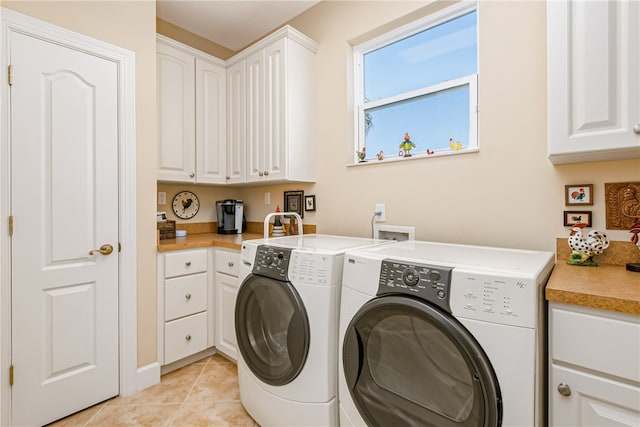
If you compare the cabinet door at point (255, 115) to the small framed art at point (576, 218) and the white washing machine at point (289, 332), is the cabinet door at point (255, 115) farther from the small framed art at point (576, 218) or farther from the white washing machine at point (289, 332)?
the small framed art at point (576, 218)

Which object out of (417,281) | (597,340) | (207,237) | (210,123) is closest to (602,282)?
(597,340)

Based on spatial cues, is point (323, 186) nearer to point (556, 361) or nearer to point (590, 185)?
point (590, 185)

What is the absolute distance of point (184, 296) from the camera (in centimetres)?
220

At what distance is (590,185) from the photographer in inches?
54.2

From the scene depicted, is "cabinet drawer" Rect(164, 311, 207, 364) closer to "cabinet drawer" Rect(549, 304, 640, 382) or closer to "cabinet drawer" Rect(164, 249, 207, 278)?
"cabinet drawer" Rect(164, 249, 207, 278)

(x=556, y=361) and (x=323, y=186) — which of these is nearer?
(x=556, y=361)

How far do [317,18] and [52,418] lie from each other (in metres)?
3.12

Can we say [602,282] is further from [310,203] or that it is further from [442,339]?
[310,203]

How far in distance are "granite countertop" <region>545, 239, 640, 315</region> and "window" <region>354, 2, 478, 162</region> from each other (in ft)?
2.51

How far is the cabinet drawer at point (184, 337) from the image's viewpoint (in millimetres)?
2123

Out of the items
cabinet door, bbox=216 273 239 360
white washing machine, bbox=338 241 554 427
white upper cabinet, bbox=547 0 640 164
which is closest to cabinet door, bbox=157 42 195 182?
cabinet door, bbox=216 273 239 360

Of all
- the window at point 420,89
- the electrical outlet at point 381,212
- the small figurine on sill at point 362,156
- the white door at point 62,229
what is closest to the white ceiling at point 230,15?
the window at point 420,89

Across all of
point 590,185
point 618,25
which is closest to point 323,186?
point 590,185

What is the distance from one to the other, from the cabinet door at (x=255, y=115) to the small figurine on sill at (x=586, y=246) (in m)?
1.97
